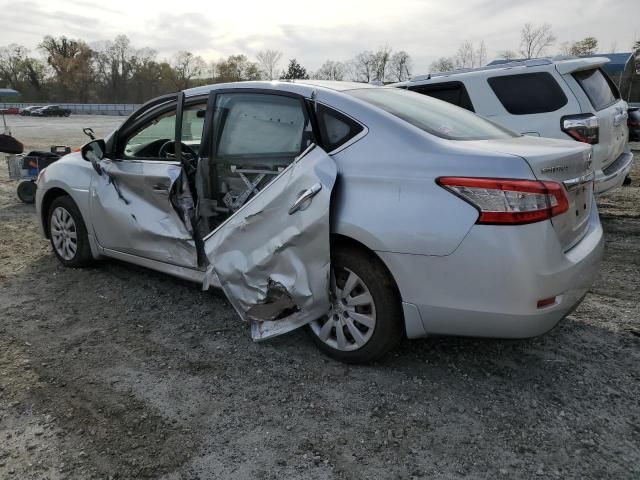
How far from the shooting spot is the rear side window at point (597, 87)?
5863mm

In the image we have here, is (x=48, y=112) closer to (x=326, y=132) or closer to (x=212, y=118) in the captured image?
(x=212, y=118)

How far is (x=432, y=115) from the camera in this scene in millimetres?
3373

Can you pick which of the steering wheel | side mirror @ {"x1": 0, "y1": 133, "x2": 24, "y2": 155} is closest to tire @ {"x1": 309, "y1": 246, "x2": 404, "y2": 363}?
the steering wheel

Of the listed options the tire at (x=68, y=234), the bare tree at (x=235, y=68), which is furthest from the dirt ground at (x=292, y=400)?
the bare tree at (x=235, y=68)

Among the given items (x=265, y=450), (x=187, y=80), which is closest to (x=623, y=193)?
(x=265, y=450)

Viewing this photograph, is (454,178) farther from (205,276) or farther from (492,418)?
(205,276)

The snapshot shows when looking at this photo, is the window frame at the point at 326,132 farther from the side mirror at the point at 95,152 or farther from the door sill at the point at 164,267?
the side mirror at the point at 95,152

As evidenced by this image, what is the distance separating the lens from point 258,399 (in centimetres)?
294

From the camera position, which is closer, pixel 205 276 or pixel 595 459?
pixel 595 459

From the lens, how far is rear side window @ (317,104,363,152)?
3.11m

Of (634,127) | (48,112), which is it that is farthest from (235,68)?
(634,127)

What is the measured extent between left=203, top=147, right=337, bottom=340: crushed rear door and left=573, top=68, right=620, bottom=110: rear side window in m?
4.18

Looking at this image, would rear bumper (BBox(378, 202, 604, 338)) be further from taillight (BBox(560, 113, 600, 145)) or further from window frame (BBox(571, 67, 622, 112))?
window frame (BBox(571, 67, 622, 112))

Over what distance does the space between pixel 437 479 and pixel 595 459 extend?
2.43 feet
